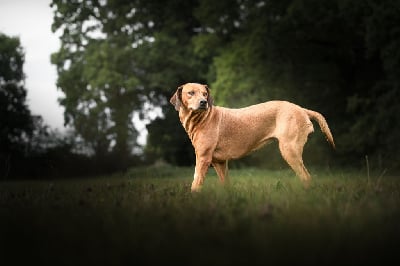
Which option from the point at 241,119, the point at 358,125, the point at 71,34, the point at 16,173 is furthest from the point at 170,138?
the point at 241,119

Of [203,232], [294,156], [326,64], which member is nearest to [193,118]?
[294,156]

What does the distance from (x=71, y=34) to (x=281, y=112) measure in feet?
64.2

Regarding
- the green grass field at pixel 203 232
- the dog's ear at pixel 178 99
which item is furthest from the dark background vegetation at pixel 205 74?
the green grass field at pixel 203 232

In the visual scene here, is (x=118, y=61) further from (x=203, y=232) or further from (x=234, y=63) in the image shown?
(x=203, y=232)

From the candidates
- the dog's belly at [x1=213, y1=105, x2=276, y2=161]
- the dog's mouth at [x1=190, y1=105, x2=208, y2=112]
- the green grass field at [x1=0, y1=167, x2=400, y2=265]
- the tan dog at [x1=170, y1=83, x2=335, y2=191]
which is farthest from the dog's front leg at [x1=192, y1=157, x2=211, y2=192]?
the green grass field at [x1=0, y1=167, x2=400, y2=265]

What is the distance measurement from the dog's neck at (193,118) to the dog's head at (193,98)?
82 millimetres

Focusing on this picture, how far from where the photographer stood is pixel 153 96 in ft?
85.5

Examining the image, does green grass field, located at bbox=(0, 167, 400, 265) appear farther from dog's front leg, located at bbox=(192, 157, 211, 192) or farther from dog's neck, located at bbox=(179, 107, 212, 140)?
dog's neck, located at bbox=(179, 107, 212, 140)

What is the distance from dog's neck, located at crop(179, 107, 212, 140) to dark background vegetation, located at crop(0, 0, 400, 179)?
557 centimetres

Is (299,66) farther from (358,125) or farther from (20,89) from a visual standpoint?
(20,89)

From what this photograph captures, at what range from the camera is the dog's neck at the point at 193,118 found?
6.69 meters

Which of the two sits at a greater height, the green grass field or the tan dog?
the tan dog

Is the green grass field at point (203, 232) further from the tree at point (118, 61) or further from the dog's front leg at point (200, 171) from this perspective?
the tree at point (118, 61)

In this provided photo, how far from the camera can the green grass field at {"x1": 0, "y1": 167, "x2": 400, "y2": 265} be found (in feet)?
7.98
